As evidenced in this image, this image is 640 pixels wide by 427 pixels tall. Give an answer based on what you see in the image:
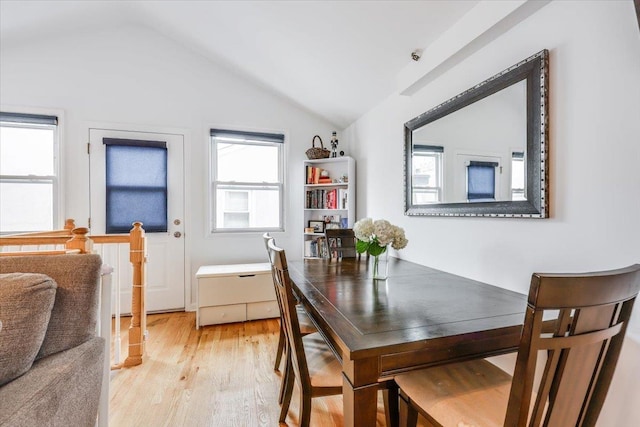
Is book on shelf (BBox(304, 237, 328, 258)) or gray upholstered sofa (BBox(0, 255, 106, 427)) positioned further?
book on shelf (BBox(304, 237, 328, 258))

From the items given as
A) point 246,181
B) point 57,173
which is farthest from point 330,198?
point 57,173

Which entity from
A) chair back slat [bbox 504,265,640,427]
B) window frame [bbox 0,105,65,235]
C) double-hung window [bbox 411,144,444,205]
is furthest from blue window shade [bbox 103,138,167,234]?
chair back slat [bbox 504,265,640,427]

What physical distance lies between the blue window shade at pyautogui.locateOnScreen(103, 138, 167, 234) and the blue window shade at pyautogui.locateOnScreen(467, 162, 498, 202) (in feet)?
9.97

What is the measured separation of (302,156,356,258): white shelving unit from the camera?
335 cm

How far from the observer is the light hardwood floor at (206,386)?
1.55 m

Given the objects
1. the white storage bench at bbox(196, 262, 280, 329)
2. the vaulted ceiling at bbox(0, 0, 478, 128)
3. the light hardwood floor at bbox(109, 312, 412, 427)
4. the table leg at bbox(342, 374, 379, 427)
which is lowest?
the light hardwood floor at bbox(109, 312, 412, 427)

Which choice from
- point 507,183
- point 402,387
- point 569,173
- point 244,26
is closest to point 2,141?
point 244,26

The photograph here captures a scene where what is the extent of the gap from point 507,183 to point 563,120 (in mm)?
359

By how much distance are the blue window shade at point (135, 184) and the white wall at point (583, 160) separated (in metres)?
3.08

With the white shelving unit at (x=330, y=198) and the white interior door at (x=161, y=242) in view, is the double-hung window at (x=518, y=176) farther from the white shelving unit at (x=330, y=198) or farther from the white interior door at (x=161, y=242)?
the white interior door at (x=161, y=242)

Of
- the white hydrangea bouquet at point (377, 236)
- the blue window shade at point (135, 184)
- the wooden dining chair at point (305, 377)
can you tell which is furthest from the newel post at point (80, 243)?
the blue window shade at point (135, 184)

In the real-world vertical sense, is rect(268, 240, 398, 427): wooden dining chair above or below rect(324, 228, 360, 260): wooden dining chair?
below

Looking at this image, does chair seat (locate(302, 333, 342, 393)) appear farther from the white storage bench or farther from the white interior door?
the white interior door

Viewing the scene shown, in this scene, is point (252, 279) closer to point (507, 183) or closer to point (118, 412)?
point (118, 412)
